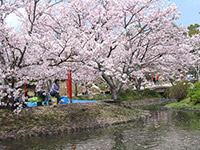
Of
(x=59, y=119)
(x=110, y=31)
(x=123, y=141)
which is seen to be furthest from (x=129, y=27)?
(x=123, y=141)

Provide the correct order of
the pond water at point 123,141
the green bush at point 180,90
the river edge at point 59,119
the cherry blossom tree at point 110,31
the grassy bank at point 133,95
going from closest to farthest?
the pond water at point 123,141
the river edge at point 59,119
the cherry blossom tree at point 110,31
the green bush at point 180,90
the grassy bank at point 133,95

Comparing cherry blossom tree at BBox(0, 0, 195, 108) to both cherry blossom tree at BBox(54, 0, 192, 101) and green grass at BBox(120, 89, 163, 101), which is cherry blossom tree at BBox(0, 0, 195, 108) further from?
green grass at BBox(120, 89, 163, 101)

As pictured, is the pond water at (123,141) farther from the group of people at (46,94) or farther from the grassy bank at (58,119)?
the group of people at (46,94)

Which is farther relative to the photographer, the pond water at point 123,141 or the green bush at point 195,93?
the green bush at point 195,93

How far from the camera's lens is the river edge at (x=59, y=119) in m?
14.1

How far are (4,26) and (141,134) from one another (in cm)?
969

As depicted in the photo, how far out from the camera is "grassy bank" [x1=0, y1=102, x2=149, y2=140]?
14172 millimetres

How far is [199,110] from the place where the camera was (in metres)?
21.7

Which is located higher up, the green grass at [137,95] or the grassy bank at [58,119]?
the green grass at [137,95]

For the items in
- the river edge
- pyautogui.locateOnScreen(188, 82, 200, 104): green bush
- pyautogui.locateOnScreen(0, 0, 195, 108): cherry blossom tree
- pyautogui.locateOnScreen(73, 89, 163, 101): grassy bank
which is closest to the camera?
the river edge

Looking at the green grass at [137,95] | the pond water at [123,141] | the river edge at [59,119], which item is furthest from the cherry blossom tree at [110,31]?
the green grass at [137,95]

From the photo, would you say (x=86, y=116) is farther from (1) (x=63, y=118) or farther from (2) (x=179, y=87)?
(2) (x=179, y=87)

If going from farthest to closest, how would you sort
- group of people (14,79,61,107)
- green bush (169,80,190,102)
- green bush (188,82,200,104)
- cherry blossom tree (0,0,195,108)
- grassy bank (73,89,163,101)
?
grassy bank (73,89,163,101) → green bush (169,80,190,102) → green bush (188,82,200,104) → cherry blossom tree (0,0,195,108) → group of people (14,79,61,107)

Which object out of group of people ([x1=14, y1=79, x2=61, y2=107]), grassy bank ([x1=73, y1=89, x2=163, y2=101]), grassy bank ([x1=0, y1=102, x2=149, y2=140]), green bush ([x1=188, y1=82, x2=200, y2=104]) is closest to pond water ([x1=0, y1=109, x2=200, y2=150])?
grassy bank ([x1=0, y1=102, x2=149, y2=140])
